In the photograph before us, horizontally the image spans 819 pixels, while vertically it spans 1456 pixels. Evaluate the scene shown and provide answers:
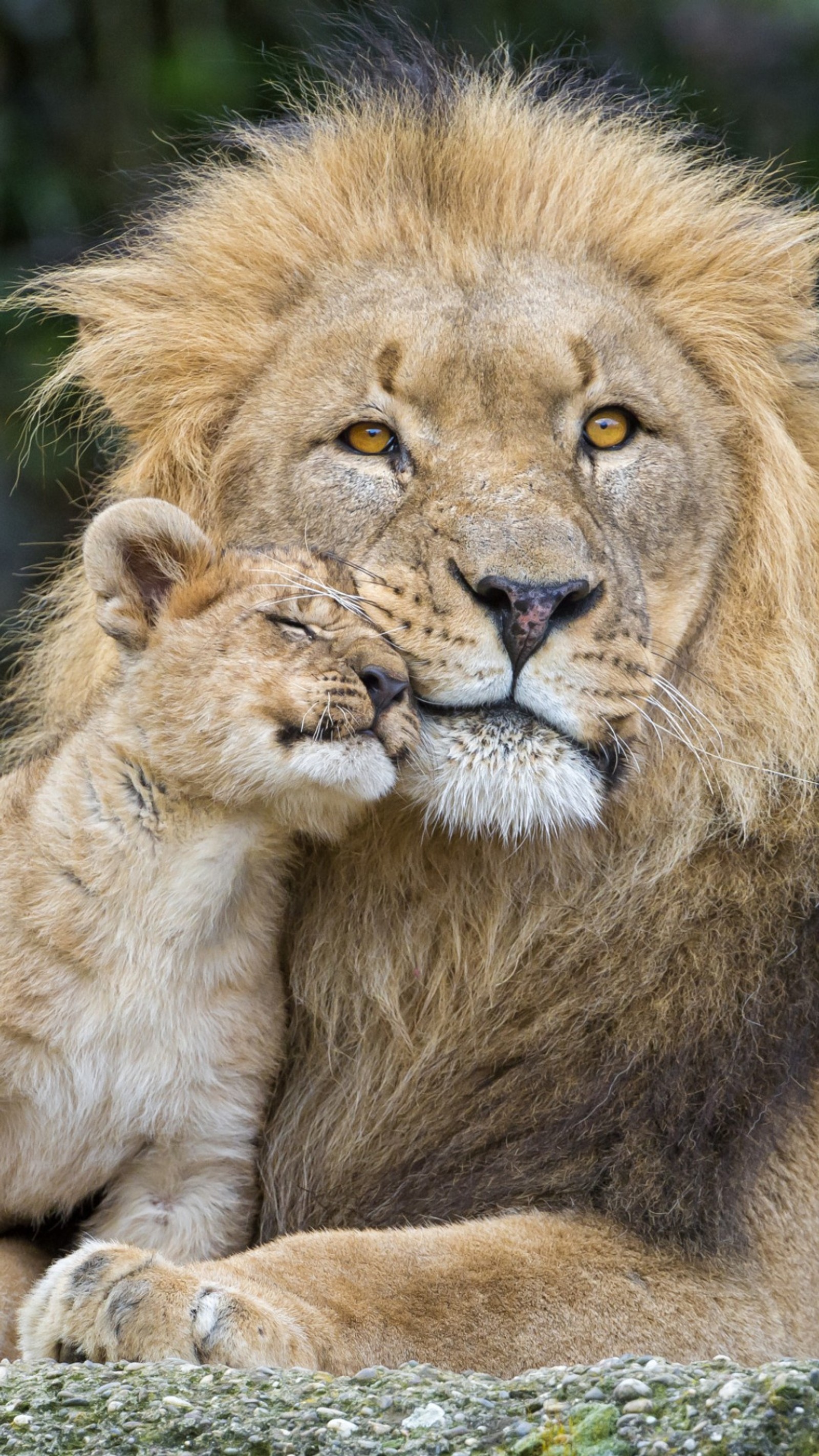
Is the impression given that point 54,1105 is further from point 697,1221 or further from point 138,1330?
point 697,1221

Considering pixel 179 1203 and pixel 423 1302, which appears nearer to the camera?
pixel 423 1302

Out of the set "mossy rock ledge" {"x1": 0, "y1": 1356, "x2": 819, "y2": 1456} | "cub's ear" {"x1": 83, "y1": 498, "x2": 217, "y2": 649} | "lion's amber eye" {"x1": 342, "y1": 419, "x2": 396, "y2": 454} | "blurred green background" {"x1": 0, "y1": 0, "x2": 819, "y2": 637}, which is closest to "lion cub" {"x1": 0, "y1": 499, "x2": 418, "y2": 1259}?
"cub's ear" {"x1": 83, "y1": 498, "x2": 217, "y2": 649}

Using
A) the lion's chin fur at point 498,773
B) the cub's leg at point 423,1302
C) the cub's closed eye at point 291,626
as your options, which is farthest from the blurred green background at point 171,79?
the cub's leg at point 423,1302

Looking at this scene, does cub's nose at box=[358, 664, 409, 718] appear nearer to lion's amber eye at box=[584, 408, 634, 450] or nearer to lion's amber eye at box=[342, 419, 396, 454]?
lion's amber eye at box=[342, 419, 396, 454]

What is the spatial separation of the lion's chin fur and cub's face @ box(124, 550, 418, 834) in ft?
0.19

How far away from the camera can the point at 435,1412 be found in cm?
215

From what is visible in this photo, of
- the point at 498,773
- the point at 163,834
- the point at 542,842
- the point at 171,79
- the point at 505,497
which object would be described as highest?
the point at 171,79

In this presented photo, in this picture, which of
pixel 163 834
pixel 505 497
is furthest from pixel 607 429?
pixel 163 834

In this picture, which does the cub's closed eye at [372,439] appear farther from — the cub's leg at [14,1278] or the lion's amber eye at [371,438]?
the cub's leg at [14,1278]

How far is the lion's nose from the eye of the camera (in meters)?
2.74

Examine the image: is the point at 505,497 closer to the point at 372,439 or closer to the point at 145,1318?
the point at 372,439

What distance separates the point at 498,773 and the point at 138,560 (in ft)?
2.01

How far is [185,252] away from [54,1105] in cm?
155

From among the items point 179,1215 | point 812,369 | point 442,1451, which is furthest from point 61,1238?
point 812,369
